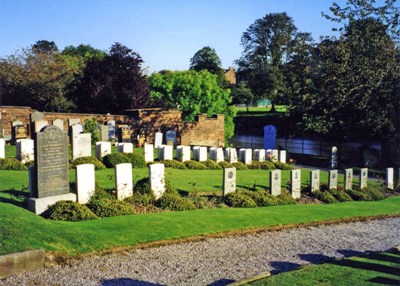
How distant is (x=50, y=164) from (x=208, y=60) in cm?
6012

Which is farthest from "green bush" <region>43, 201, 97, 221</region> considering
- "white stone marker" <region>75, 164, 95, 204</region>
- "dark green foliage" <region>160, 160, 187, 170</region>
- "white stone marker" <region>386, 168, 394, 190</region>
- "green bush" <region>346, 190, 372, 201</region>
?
"white stone marker" <region>386, 168, 394, 190</region>

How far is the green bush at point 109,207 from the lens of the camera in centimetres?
1159

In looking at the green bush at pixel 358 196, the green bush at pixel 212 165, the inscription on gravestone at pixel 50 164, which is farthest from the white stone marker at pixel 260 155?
the inscription on gravestone at pixel 50 164

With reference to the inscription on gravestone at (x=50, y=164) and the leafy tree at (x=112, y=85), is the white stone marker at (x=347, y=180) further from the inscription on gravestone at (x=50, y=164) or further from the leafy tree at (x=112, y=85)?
the leafy tree at (x=112, y=85)

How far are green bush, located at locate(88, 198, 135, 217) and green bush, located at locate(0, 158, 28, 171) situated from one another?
18.1 feet

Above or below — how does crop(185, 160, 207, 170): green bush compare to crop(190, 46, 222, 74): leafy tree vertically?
below

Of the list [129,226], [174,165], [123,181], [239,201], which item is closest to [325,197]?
[239,201]

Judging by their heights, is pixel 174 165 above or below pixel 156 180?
below

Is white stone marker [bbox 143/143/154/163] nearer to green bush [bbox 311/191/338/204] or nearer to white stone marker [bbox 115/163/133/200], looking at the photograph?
white stone marker [bbox 115/163/133/200]

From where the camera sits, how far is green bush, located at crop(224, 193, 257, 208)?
14.3m

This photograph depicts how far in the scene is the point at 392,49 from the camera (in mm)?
23297

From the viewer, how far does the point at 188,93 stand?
128ft

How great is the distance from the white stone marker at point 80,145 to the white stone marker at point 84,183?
19.6 feet

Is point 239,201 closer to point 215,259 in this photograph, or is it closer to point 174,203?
point 174,203
